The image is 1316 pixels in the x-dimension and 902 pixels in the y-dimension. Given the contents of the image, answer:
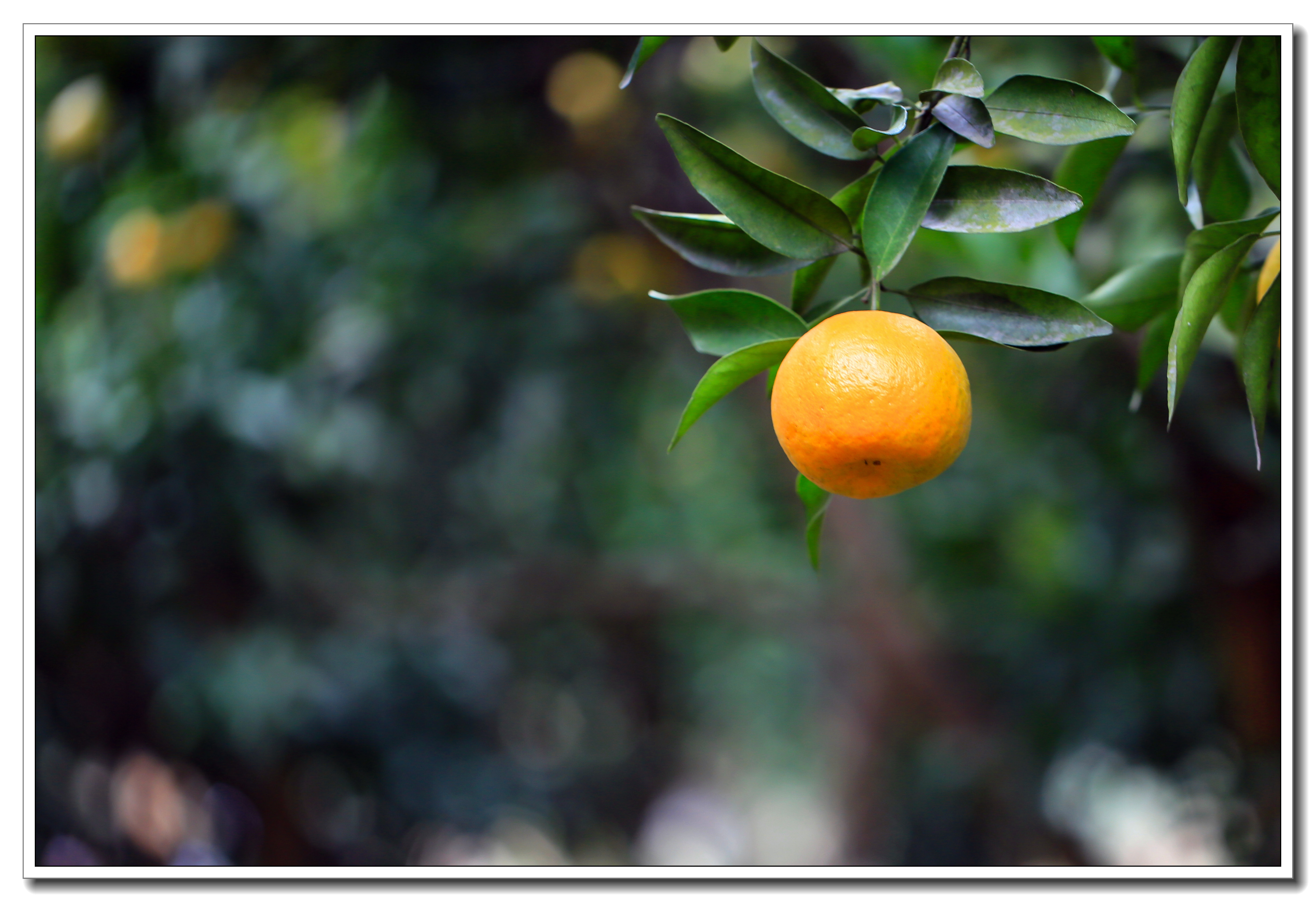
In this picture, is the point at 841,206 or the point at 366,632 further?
the point at 366,632

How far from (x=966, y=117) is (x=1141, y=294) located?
0.36 m

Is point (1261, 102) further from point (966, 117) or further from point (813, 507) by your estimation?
point (813, 507)

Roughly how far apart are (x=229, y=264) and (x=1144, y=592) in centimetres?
183

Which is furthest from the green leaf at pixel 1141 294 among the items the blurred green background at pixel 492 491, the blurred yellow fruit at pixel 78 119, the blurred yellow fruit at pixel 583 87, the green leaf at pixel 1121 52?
the blurred yellow fruit at pixel 78 119

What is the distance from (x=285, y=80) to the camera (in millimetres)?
1556

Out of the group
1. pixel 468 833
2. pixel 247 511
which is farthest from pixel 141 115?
pixel 468 833

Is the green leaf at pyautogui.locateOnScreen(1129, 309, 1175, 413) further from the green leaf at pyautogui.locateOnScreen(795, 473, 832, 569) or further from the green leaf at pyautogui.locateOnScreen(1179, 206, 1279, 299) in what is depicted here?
the green leaf at pyautogui.locateOnScreen(795, 473, 832, 569)

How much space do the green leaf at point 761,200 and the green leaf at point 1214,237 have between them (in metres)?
0.19

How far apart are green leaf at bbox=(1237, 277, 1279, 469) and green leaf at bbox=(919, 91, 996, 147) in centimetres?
20

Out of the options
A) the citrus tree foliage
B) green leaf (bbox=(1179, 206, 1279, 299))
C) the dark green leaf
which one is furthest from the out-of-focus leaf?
green leaf (bbox=(1179, 206, 1279, 299))

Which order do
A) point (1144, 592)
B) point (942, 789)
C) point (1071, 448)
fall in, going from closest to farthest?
point (1144, 592) → point (1071, 448) → point (942, 789)

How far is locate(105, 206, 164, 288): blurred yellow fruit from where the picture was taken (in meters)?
1.54
